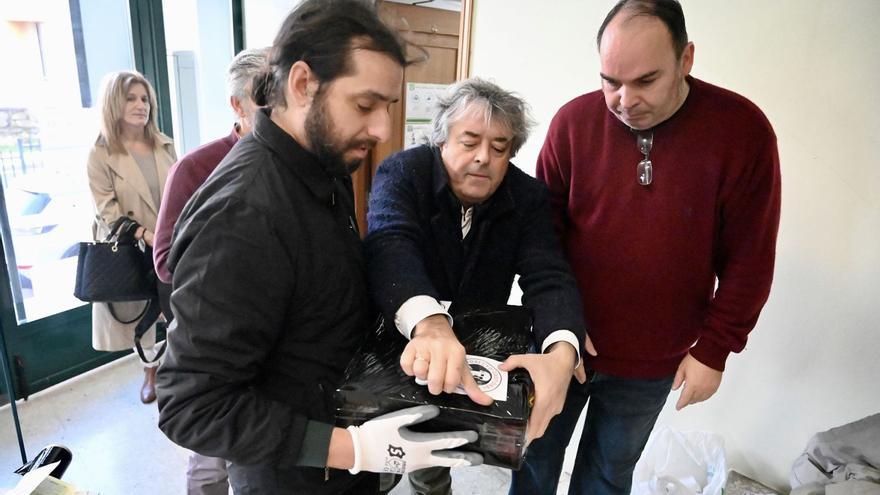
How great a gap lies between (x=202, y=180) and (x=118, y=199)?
1.10 metres

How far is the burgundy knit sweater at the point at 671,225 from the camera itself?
1.03 m

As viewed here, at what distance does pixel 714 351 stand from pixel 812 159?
30.8 inches

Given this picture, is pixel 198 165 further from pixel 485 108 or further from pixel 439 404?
pixel 439 404

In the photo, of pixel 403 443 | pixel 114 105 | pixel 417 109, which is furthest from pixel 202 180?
pixel 417 109

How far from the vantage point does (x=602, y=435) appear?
1.24 meters

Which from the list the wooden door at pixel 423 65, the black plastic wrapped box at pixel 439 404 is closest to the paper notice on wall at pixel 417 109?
the wooden door at pixel 423 65

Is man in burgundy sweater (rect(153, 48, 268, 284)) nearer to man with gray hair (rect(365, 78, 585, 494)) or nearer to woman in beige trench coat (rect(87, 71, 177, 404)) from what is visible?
man with gray hair (rect(365, 78, 585, 494))

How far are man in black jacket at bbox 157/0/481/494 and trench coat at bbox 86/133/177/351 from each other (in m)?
1.72

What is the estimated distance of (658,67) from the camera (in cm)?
96

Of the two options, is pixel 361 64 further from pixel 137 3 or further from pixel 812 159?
pixel 137 3

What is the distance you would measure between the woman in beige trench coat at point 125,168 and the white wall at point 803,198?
172 centimetres

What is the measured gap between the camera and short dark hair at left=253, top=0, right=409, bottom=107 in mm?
707

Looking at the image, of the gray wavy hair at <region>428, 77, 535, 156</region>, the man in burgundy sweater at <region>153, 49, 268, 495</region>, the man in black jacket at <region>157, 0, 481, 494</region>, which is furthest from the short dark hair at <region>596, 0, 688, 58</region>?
the man in burgundy sweater at <region>153, 49, 268, 495</region>

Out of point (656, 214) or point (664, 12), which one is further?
point (656, 214)
